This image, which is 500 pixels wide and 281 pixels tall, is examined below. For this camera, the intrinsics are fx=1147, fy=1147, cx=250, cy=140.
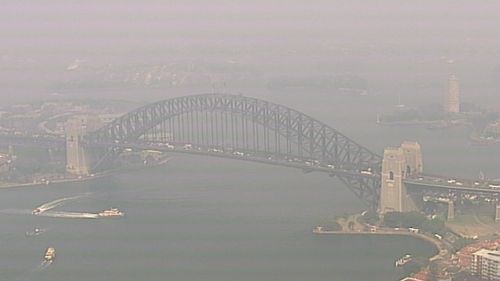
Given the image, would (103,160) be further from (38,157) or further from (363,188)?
(363,188)

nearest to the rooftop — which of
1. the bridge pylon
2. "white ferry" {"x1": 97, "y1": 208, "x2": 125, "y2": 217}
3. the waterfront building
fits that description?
the waterfront building

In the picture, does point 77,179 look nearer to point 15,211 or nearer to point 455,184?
point 15,211

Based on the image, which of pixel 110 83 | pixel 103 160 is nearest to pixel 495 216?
pixel 103 160

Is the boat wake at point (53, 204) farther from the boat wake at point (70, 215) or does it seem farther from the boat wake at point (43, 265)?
the boat wake at point (43, 265)

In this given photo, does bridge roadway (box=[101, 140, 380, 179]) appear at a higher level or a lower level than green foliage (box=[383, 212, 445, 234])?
higher

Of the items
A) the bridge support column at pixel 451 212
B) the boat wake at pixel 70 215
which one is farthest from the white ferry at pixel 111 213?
the bridge support column at pixel 451 212

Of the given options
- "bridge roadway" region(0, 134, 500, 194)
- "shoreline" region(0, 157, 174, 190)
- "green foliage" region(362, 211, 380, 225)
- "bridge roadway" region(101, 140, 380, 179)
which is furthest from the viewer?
"shoreline" region(0, 157, 174, 190)

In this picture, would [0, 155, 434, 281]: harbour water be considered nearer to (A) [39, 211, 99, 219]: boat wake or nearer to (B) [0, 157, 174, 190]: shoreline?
(A) [39, 211, 99, 219]: boat wake
